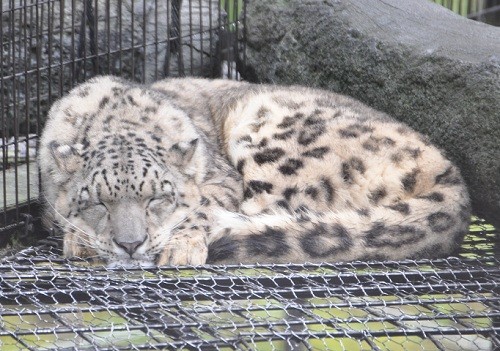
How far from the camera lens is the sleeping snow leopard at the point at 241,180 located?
11.7 feet

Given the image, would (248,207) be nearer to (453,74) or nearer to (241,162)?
(241,162)

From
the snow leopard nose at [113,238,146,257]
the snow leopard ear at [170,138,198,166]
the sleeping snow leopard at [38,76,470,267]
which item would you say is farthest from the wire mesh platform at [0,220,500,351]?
the snow leopard ear at [170,138,198,166]

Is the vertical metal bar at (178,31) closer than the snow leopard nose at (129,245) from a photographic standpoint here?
No

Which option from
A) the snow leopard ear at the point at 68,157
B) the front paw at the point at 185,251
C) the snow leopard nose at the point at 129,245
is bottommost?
the front paw at the point at 185,251

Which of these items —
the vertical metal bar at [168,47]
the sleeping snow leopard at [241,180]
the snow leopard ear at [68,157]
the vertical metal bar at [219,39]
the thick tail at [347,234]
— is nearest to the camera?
the thick tail at [347,234]

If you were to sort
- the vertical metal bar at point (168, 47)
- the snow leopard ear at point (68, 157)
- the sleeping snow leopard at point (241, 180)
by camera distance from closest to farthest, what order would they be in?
the sleeping snow leopard at point (241, 180) → the snow leopard ear at point (68, 157) → the vertical metal bar at point (168, 47)

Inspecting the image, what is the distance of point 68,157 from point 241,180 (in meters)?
0.73

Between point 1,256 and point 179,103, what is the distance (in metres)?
1.05

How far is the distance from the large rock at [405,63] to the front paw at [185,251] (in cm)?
124

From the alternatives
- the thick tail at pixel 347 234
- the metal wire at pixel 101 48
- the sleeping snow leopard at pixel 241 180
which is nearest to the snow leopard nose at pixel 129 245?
the sleeping snow leopard at pixel 241 180

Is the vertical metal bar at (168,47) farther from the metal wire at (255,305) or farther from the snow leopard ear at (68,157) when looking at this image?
the metal wire at (255,305)

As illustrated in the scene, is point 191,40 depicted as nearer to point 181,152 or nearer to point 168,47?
point 168,47

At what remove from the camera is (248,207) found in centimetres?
407

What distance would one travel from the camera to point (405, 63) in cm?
457
